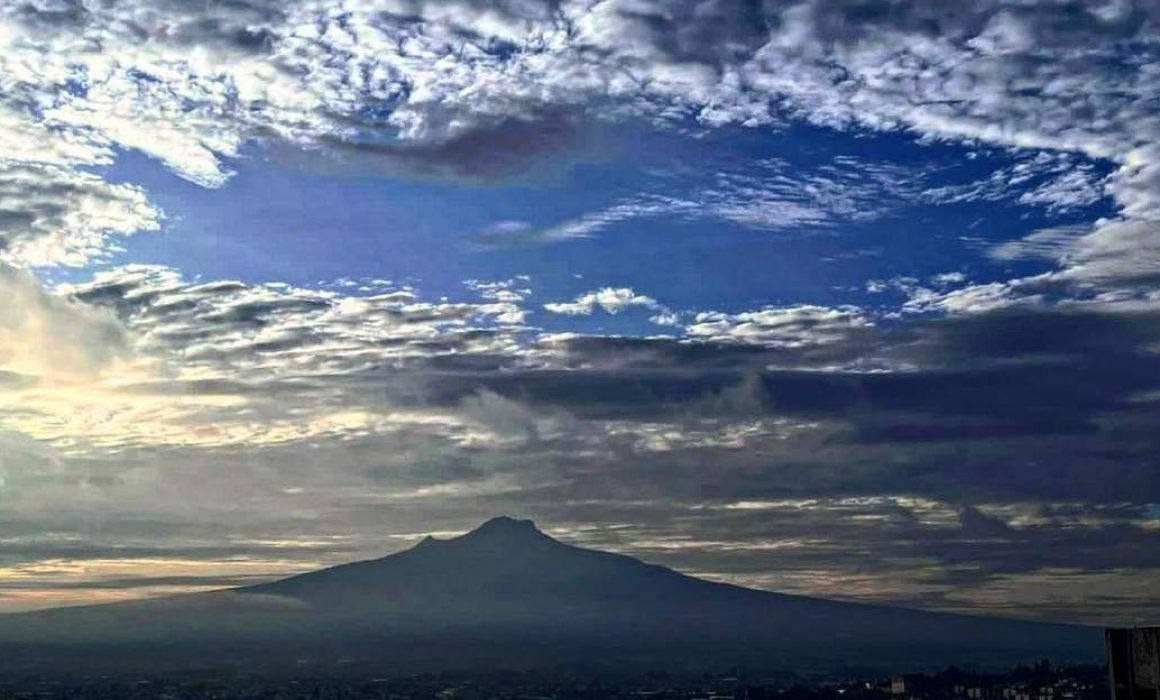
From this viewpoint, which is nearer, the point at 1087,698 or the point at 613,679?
the point at 1087,698

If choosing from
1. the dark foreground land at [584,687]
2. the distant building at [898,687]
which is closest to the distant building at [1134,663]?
the dark foreground land at [584,687]

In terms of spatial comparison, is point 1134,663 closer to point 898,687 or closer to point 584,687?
point 898,687

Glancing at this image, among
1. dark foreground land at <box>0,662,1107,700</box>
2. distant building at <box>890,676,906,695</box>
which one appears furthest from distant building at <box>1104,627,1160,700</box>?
distant building at <box>890,676,906,695</box>

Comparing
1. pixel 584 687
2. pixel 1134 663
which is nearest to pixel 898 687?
pixel 584 687

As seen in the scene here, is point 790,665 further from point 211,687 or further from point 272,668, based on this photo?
point 211,687

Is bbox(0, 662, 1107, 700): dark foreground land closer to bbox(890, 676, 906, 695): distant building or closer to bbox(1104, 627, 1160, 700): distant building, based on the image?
bbox(890, 676, 906, 695): distant building

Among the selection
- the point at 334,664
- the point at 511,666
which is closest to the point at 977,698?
the point at 511,666

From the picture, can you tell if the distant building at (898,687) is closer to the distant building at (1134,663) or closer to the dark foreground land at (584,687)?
the dark foreground land at (584,687)
